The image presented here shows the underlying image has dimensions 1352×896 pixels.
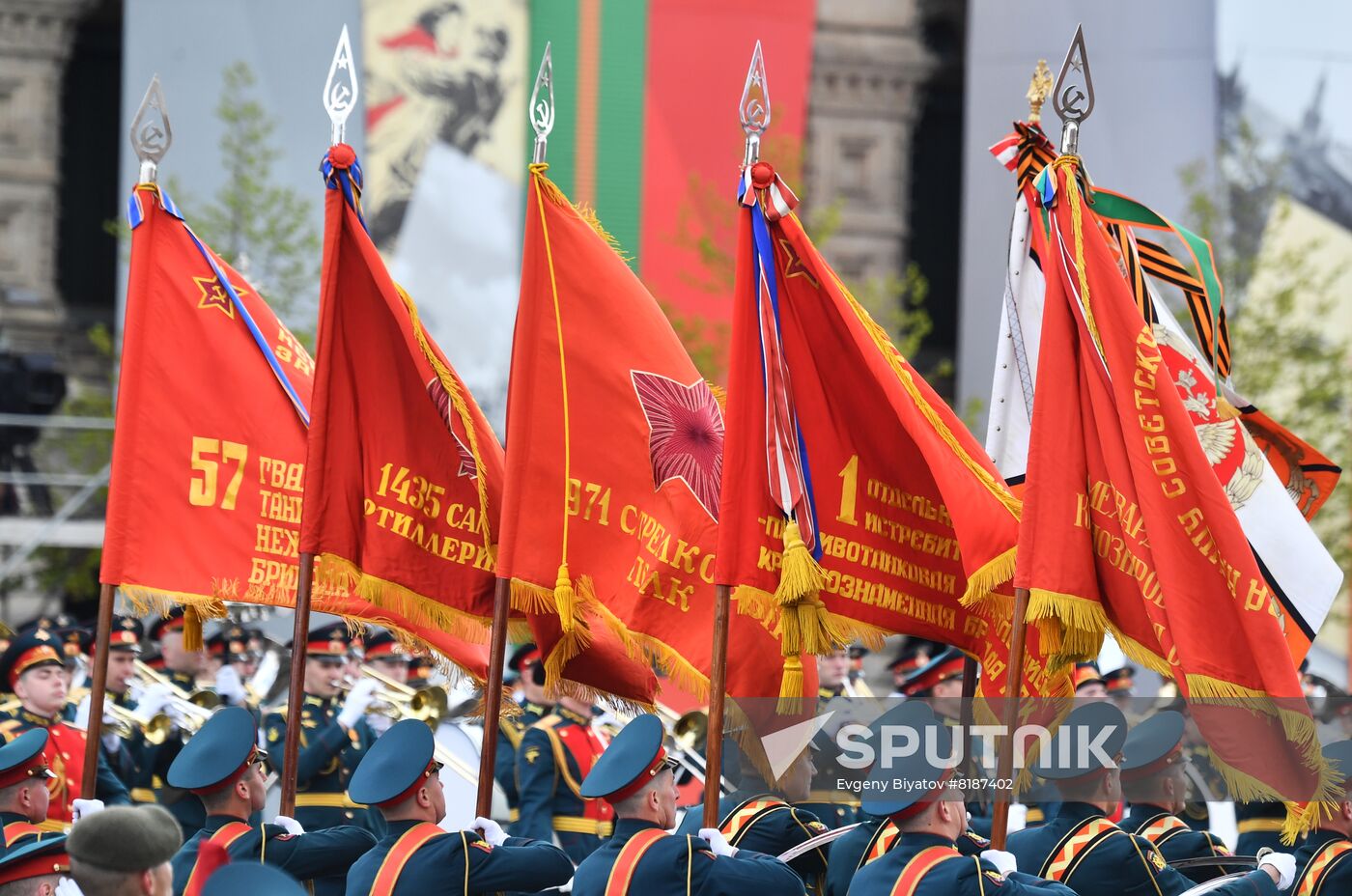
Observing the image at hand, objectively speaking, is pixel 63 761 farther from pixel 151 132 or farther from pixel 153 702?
pixel 151 132

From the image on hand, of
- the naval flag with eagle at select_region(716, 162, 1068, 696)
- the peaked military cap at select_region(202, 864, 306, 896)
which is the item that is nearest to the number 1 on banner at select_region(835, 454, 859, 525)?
the naval flag with eagle at select_region(716, 162, 1068, 696)

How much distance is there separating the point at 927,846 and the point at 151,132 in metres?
4.29

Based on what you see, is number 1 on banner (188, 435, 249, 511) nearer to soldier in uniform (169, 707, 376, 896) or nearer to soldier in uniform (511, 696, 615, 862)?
soldier in uniform (169, 707, 376, 896)

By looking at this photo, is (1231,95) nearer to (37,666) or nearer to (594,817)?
(594,817)

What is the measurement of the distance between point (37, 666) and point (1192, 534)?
574cm

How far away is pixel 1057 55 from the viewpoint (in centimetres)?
2402

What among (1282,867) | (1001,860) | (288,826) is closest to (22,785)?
(288,826)

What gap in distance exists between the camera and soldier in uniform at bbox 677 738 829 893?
7.48 meters

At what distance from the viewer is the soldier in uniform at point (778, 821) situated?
7.48m

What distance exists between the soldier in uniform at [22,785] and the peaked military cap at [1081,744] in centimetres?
377

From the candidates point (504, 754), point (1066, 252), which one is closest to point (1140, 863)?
point (1066, 252)

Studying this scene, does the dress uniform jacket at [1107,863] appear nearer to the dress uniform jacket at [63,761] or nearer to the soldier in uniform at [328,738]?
the soldier in uniform at [328,738]

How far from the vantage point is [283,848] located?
22.7ft

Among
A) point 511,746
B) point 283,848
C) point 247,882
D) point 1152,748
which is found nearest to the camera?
point 247,882
